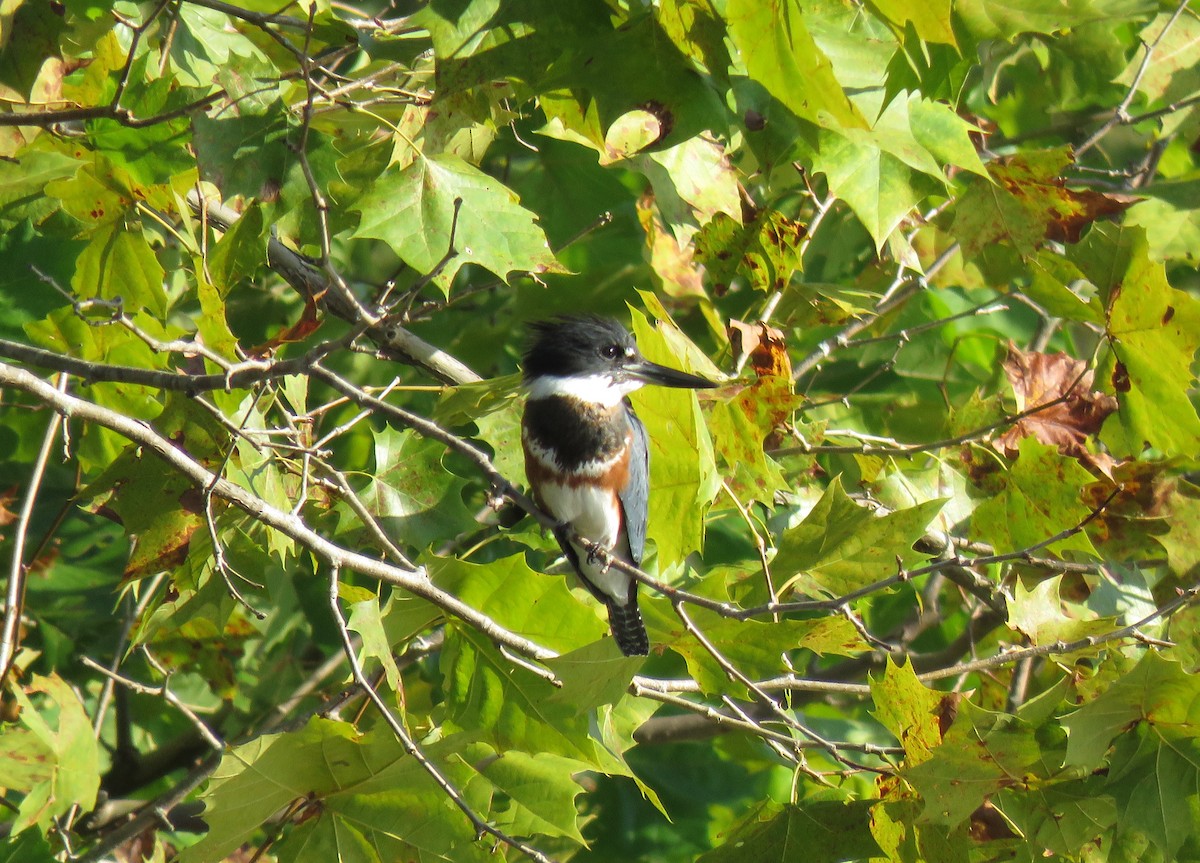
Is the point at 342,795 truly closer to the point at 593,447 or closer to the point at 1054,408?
the point at 593,447

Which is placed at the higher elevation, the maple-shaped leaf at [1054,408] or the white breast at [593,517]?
the maple-shaped leaf at [1054,408]

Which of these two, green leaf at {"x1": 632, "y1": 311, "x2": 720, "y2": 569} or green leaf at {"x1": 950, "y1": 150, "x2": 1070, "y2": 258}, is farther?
green leaf at {"x1": 950, "y1": 150, "x2": 1070, "y2": 258}

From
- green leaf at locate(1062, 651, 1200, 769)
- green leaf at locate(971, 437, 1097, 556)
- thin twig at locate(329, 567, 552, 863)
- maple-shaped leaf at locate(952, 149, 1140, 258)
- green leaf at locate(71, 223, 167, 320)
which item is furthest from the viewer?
maple-shaped leaf at locate(952, 149, 1140, 258)

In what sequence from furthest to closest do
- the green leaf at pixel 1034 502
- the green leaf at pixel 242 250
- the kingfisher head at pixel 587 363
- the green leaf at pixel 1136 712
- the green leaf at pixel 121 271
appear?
the kingfisher head at pixel 587 363
the green leaf at pixel 1034 502
the green leaf at pixel 121 271
the green leaf at pixel 242 250
the green leaf at pixel 1136 712

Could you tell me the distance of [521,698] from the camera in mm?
2105

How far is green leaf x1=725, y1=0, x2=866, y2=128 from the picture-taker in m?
1.83

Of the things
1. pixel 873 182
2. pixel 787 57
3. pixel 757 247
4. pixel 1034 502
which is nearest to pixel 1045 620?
pixel 1034 502

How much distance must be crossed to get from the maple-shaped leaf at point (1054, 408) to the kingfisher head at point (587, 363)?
2.82 ft

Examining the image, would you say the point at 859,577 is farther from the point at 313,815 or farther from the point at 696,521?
the point at 313,815

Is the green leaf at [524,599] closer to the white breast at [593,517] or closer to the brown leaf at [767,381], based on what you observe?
the brown leaf at [767,381]

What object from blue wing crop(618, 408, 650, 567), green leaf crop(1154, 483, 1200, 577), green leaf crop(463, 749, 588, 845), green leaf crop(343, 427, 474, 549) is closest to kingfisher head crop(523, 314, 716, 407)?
blue wing crop(618, 408, 650, 567)

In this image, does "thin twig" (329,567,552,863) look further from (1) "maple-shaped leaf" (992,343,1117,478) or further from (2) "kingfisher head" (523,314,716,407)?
(1) "maple-shaped leaf" (992,343,1117,478)

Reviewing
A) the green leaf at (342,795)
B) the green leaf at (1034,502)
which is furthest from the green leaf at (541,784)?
the green leaf at (1034,502)

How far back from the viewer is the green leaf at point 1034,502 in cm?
251
